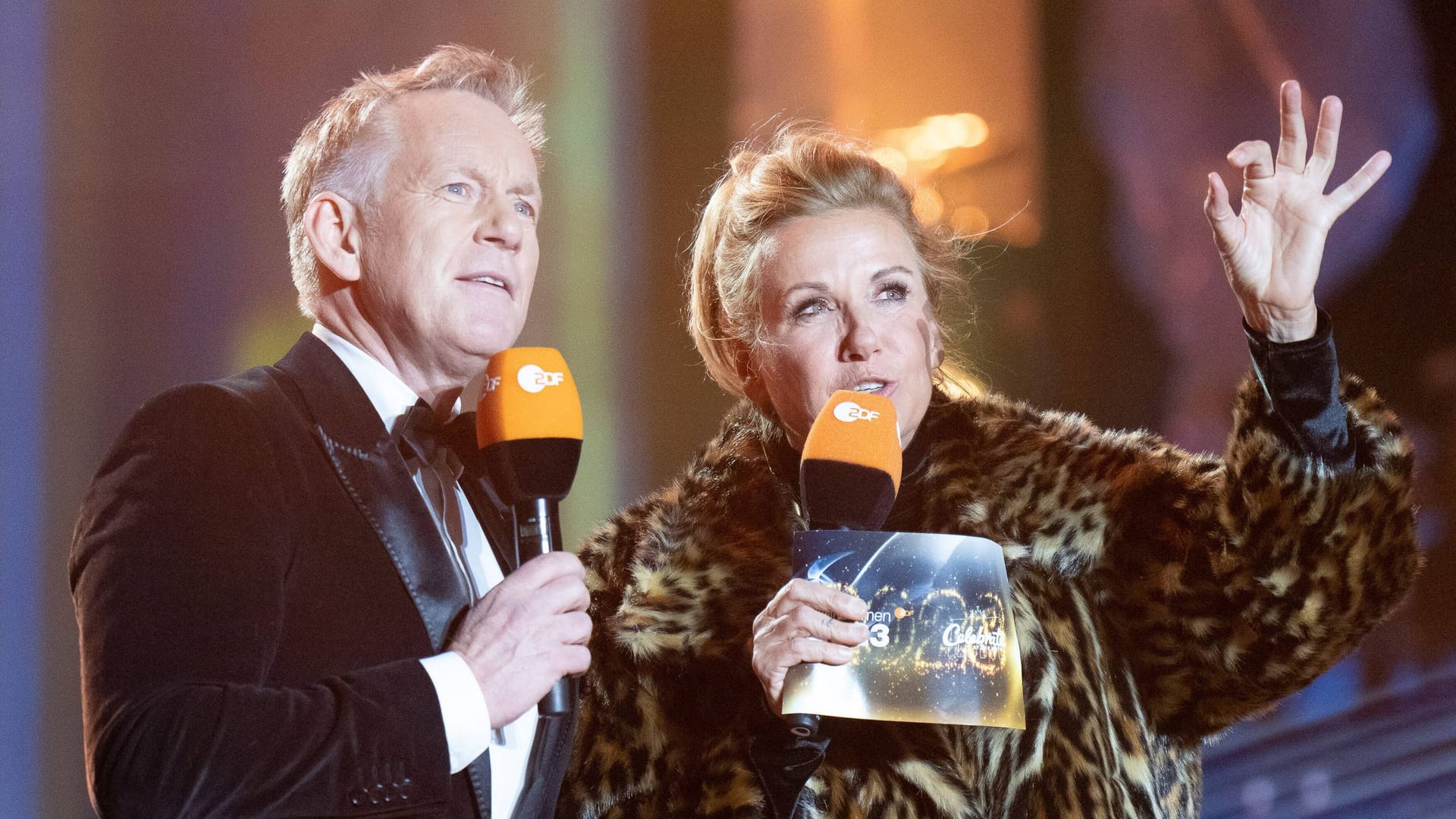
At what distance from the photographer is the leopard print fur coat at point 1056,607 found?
1.68m

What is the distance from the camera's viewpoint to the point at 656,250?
2.80 metres

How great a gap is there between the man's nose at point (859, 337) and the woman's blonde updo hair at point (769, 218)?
198mm

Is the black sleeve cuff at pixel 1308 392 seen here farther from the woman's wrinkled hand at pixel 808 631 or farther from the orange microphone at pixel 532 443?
the orange microphone at pixel 532 443

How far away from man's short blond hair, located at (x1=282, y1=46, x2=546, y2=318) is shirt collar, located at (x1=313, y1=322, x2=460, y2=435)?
4.6 inches

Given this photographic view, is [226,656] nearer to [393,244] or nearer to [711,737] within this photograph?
[393,244]

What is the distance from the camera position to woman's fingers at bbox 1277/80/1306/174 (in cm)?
161

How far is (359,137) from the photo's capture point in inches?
65.1

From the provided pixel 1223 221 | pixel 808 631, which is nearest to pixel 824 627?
pixel 808 631

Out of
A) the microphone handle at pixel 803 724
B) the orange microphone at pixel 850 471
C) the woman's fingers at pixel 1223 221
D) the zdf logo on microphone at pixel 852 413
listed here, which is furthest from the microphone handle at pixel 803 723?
the woman's fingers at pixel 1223 221

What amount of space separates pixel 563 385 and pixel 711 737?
2.44ft

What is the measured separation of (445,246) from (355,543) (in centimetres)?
44

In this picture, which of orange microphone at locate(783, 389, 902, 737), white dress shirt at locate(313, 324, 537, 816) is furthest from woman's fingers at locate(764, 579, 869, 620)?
white dress shirt at locate(313, 324, 537, 816)

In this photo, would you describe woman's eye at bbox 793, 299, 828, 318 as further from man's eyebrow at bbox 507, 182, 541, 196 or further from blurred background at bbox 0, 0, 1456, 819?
man's eyebrow at bbox 507, 182, 541, 196

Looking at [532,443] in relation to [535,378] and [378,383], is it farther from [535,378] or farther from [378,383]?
[378,383]
